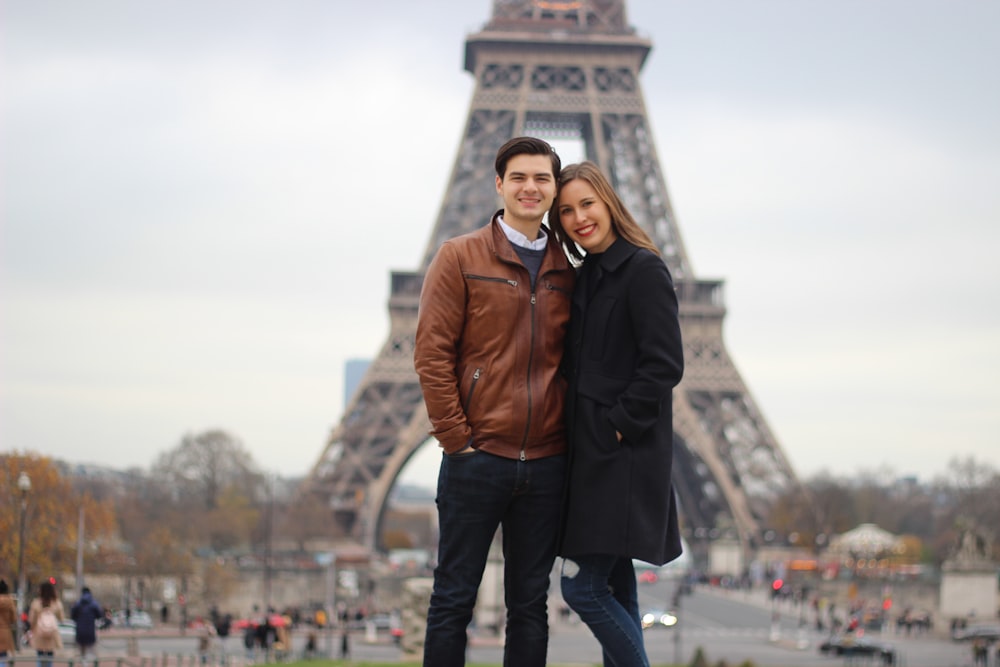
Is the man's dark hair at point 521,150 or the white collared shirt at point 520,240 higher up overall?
the man's dark hair at point 521,150

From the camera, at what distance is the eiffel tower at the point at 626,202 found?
5241cm

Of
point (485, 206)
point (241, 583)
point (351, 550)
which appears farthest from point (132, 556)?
point (485, 206)

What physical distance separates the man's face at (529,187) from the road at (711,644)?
18.0 meters

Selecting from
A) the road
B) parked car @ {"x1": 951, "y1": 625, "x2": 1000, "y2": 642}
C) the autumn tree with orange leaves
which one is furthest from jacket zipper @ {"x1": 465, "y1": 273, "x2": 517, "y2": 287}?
the autumn tree with orange leaves

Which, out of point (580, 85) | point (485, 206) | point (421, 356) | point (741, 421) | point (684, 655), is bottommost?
point (684, 655)

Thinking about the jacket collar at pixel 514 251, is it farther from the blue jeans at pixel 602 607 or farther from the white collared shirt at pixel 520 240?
the blue jeans at pixel 602 607

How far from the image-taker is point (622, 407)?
6.09 meters

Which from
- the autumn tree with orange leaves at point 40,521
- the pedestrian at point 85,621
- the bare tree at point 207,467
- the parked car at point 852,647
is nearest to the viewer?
the pedestrian at point 85,621

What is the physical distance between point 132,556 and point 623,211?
167 ft

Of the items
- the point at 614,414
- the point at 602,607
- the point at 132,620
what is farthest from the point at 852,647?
the point at 614,414

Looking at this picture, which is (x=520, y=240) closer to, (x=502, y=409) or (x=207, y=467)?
(x=502, y=409)

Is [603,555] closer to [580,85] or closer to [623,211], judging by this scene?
[623,211]

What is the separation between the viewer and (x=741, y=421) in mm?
53031

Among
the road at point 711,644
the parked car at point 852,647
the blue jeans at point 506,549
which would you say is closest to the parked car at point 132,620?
the road at point 711,644
